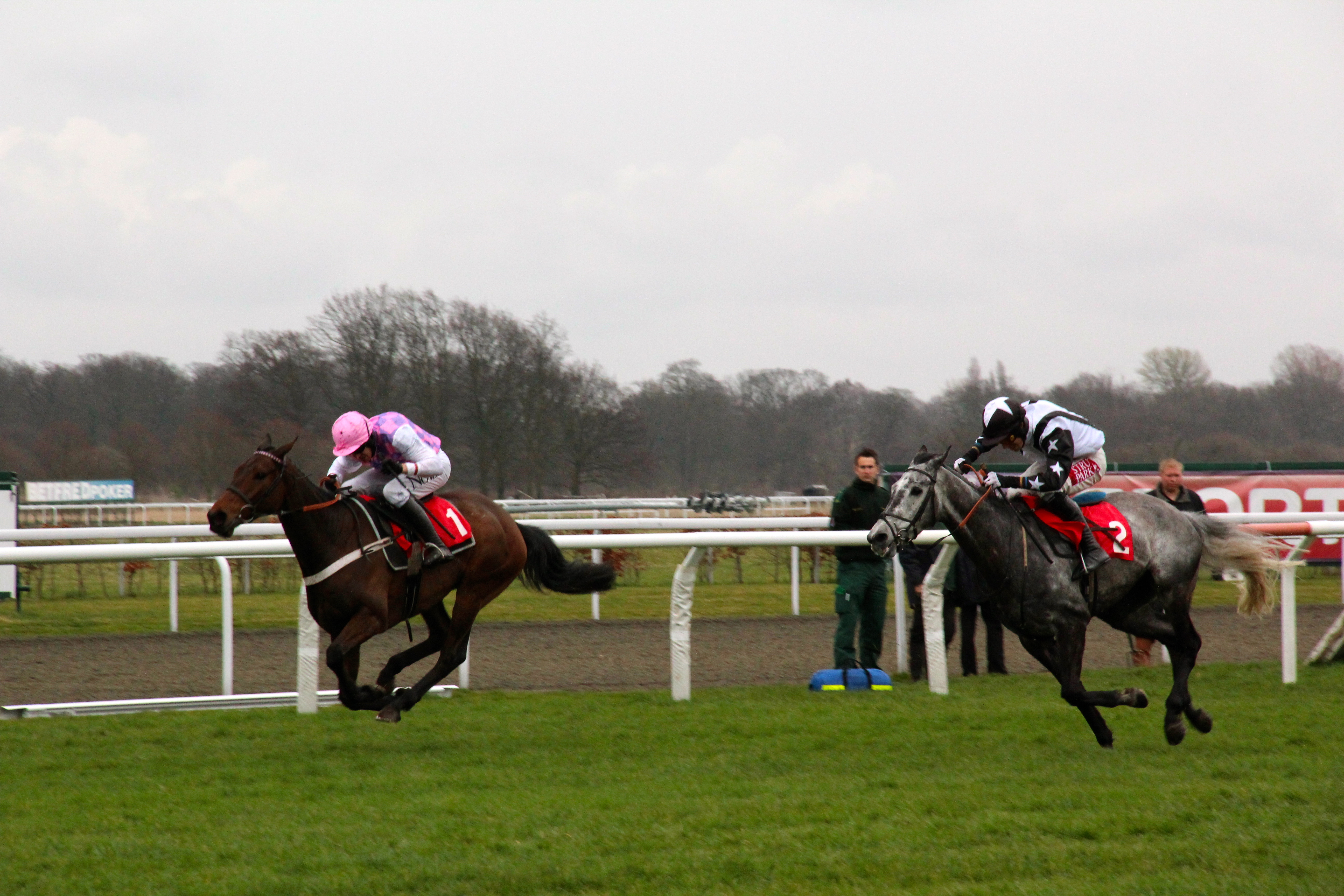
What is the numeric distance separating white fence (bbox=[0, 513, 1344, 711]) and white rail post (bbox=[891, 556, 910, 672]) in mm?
486

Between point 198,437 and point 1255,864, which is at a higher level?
point 198,437

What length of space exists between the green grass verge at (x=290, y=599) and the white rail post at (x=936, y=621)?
4582 mm

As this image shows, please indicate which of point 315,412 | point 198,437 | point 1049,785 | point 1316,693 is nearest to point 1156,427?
point 315,412

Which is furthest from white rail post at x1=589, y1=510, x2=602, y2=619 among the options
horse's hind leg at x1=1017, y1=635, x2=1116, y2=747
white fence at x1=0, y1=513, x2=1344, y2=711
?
horse's hind leg at x1=1017, y1=635, x2=1116, y2=747

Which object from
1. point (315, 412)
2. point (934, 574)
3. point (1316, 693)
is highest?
point (315, 412)

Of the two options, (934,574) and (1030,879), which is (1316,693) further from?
(1030,879)

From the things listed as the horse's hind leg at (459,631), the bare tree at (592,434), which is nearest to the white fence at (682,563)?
the horse's hind leg at (459,631)

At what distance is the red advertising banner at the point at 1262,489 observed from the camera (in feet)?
47.1

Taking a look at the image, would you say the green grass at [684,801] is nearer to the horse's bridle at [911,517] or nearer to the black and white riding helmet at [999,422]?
the horse's bridle at [911,517]

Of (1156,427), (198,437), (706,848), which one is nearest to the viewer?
(706,848)

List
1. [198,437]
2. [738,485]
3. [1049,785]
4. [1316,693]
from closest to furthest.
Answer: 1. [1049,785]
2. [1316,693]
3. [198,437]
4. [738,485]

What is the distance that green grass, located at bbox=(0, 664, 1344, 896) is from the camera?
11.1 feet

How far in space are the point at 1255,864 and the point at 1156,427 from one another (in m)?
35.2

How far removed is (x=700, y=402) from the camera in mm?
43969
